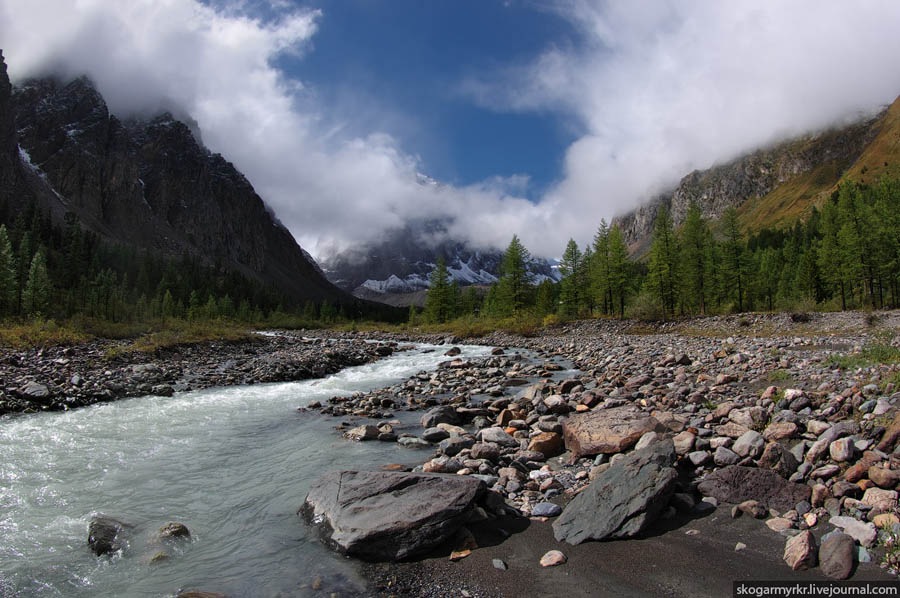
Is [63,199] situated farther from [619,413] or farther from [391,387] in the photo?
[619,413]

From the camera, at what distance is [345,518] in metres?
6.86

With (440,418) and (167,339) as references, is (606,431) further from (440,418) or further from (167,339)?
(167,339)

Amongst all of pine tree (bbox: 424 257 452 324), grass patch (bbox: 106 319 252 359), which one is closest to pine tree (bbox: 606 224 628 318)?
pine tree (bbox: 424 257 452 324)

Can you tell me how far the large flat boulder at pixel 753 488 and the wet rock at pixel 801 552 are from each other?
117cm

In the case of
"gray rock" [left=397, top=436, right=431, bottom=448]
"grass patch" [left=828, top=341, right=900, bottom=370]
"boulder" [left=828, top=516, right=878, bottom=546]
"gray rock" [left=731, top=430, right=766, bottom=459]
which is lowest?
"gray rock" [left=397, top=436, right=431, bottom=448]

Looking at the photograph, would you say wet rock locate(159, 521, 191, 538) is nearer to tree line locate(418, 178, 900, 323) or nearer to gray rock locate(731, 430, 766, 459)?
gray rock locate(731, 430, 766, 459)

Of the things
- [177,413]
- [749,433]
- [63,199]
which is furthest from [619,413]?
[63,199]

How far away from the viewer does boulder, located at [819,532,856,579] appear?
4793 mm

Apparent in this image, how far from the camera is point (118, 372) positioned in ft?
72.5

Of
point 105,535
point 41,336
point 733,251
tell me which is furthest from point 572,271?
point 105,535

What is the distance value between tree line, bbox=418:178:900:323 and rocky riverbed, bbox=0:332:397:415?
128 ft

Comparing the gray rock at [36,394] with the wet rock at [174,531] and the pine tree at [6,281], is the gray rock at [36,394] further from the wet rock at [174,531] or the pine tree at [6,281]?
the pine tree at [6,281]

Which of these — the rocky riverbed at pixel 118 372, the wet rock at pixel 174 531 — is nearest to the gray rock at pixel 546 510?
the wet rock at pixel 174 531

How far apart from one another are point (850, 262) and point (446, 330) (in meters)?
52.5
